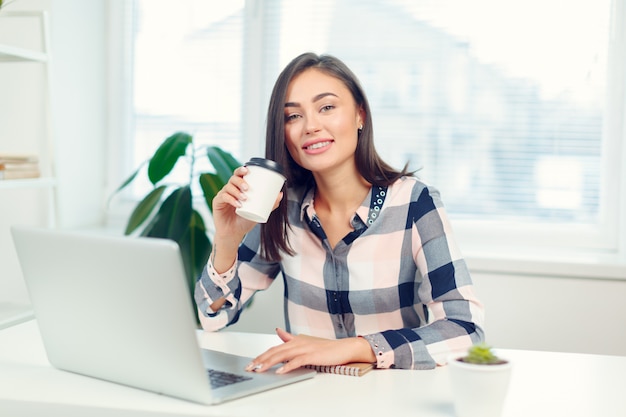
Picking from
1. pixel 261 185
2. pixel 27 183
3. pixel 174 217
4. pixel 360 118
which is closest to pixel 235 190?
pixel 261 185

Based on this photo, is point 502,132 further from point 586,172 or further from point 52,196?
point 52,196

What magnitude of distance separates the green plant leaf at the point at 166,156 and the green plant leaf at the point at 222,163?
0.31 ft

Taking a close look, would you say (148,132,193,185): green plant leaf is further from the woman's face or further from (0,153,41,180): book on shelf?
the woman's face

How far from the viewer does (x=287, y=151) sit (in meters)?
1.75

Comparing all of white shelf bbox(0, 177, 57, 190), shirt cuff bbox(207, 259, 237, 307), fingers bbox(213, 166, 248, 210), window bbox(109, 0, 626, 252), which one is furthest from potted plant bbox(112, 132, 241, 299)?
fingers bbox(213, 166, 248, 210)

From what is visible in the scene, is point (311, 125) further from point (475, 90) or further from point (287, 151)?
point (475, 90)

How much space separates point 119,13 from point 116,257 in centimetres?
231

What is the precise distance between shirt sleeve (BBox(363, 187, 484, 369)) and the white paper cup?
300mm

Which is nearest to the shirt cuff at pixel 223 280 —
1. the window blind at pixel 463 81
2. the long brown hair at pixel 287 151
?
the long brown hair at pixel 287 151

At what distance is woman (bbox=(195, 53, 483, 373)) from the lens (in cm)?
161

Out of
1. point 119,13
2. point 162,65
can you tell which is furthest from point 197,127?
point 119,13

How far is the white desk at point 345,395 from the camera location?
1.02 m

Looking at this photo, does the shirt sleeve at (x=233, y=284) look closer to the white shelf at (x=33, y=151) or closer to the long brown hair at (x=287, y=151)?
the long brown hair at (x=287, y=151)

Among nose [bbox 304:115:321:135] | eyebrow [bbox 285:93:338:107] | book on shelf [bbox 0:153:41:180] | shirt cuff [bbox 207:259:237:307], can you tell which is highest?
eyebrow [bbox 285:93:338:107]
